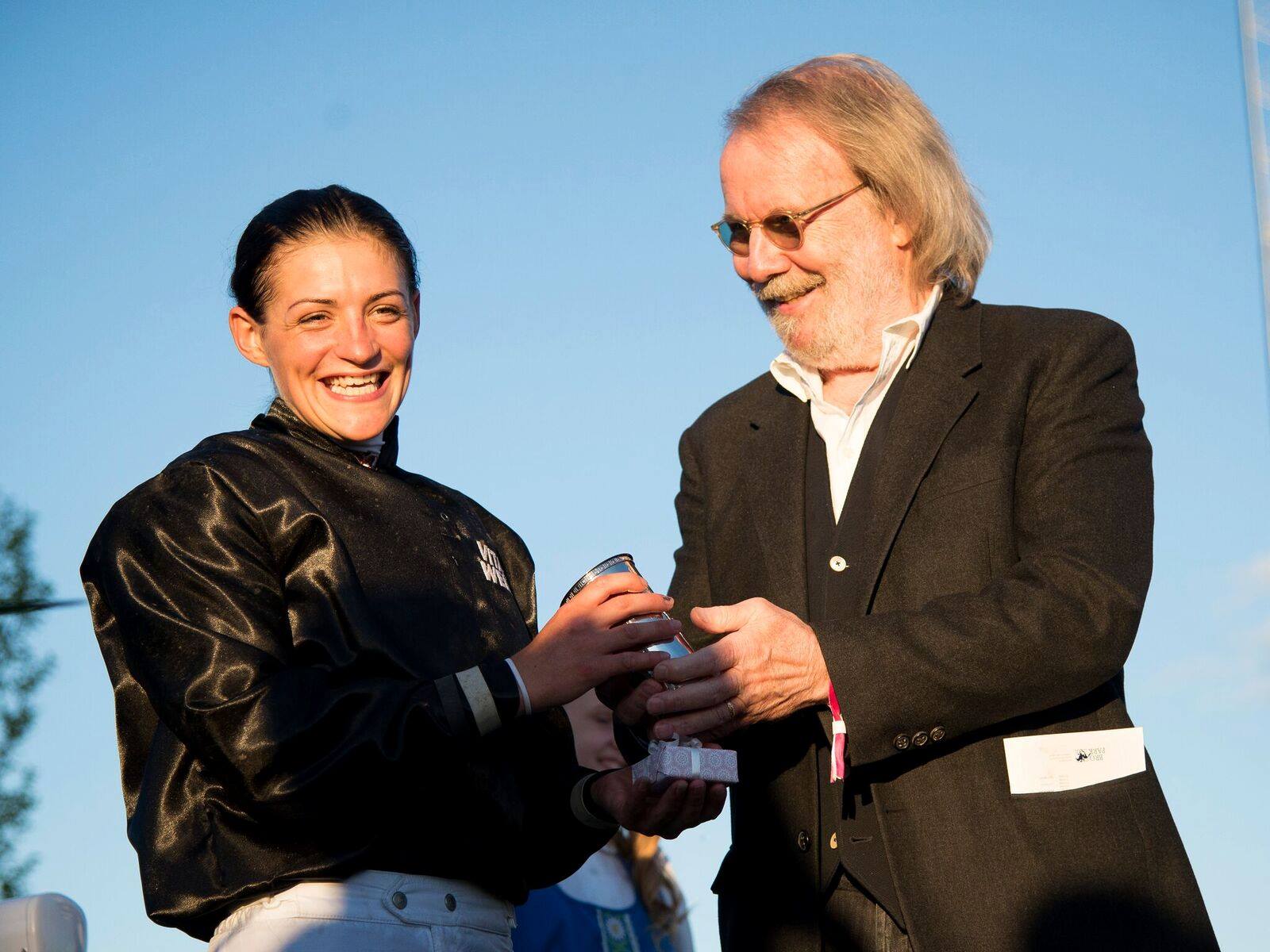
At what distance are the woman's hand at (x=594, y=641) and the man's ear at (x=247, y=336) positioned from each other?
3.14 feet

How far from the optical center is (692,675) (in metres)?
3.26

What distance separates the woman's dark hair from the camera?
3.37 metres

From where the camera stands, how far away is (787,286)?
4.11 meters

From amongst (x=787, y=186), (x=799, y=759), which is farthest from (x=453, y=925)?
(x=787, y=186)

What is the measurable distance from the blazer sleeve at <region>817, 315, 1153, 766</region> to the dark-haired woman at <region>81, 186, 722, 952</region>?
0.43 meters

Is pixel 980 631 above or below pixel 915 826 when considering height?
above

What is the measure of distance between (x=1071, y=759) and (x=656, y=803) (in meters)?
0.91

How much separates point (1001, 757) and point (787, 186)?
1677mm

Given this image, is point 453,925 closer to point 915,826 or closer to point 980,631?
point 915,826

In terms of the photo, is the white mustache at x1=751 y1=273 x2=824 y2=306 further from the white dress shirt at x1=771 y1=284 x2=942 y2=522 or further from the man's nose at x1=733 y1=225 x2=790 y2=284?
the white dress shirt at x1=771 y1=284 x2=942 y2=522

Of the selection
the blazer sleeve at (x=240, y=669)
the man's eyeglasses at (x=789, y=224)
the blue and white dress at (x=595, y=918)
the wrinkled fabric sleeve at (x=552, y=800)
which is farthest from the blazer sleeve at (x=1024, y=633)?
the blue and white dress at (x=595, y=918)

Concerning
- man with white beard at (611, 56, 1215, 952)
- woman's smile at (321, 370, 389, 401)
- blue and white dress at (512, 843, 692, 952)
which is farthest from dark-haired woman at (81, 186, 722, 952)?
blue and white dress at (512, 843, 692, 952)

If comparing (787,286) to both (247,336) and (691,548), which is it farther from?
(247,336)

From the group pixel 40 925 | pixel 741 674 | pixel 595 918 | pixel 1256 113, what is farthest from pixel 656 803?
pixel 1256 113
